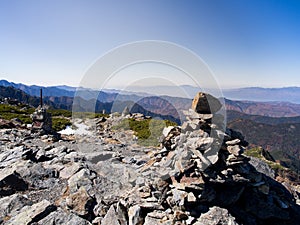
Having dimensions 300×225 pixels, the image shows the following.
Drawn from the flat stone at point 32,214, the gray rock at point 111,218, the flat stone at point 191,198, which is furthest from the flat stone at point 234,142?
the flat stone at point 32,214

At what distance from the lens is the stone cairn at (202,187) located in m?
8.95

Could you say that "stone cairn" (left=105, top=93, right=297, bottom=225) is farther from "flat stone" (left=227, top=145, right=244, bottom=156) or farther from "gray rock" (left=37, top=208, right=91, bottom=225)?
"gray rock" (left=37, top=208, right=91, bottom=225)

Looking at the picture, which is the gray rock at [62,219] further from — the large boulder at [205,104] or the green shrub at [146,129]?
the green shrub at [146,129]

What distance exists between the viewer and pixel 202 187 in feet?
29.7

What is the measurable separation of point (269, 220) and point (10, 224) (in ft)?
34.9

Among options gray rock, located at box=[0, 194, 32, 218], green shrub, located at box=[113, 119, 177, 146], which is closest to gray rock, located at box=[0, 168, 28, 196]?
gray rock, located at box=[0, 194, 32, 218]

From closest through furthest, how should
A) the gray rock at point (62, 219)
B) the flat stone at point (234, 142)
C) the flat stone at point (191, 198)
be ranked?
1. the flat stone at point (191, 198)
2. the gray rock at point (62, 219)
3. the flat stone at point (234, 142)

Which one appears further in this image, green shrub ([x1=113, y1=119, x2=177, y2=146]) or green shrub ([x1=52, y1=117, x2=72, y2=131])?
green shrub ([x1=52, y1=117, x2=72, y2=131])

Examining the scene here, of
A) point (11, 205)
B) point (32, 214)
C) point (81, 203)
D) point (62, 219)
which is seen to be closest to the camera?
point (32, 214)

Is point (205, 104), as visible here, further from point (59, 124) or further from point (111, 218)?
point (59, 124)

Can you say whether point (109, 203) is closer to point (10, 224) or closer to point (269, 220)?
point (10, 224)

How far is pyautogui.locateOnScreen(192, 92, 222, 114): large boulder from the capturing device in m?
10.9

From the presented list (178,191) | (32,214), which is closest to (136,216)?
(178,191)

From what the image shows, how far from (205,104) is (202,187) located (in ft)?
12.4
